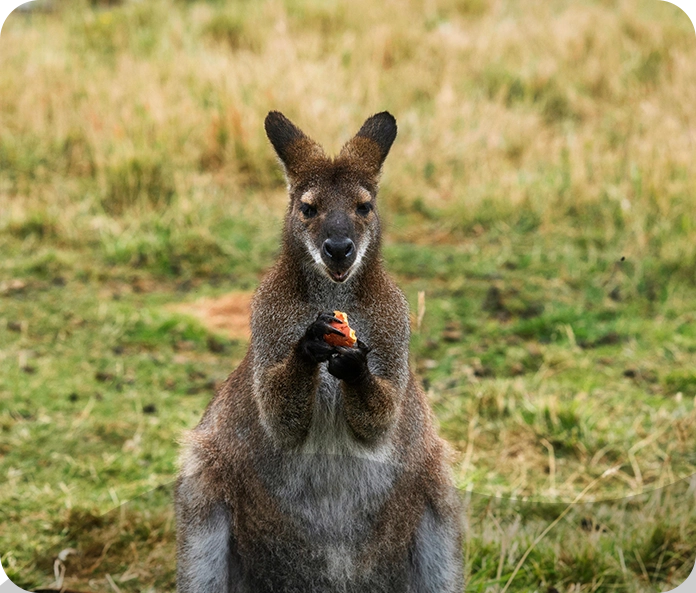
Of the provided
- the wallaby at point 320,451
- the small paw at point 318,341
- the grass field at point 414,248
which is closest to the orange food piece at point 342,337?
the small paw at point 318,341

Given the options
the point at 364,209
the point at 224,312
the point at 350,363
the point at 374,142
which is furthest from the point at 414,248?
the point at 350,363

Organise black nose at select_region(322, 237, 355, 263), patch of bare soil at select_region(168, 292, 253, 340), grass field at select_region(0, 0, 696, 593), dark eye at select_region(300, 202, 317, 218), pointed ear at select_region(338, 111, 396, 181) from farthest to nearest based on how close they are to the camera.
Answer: patch of bare soil at select_region(168, 292, 253, 340)
grass field at select_region(0, 0, 696, 593)
pointed ear at select_region(338, 111, 396, 181)
dark eye at select_region(300, 202, 317, 218)
black nose at select_region(322, 237, 355, 263)

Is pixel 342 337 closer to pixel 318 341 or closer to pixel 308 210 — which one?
pixel 318 341

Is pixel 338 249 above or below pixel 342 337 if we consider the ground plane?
above

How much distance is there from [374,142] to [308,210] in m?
0.36

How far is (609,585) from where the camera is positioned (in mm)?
4266

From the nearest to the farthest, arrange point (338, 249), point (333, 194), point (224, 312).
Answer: point (338, 249), point (333, 194), point (224, 312)

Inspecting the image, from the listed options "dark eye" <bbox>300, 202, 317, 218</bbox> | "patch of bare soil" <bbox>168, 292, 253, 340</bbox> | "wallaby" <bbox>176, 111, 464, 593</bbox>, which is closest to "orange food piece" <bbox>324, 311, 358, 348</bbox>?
"wallaby" <bbox>176, 111, 464, 593</bbox>

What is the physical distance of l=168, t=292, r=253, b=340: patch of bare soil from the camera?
7056 millimetres

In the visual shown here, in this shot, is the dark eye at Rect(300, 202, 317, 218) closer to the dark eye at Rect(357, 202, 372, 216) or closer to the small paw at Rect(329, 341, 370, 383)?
the dark eye at Rect(357, 202, 372, 216)

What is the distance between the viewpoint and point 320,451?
315 cm

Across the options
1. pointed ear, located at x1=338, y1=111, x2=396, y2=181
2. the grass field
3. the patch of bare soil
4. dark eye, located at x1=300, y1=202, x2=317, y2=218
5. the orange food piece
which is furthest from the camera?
the patch of bare soil

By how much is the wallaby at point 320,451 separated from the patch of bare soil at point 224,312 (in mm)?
3693

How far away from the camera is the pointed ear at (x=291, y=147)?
11.1 ft
